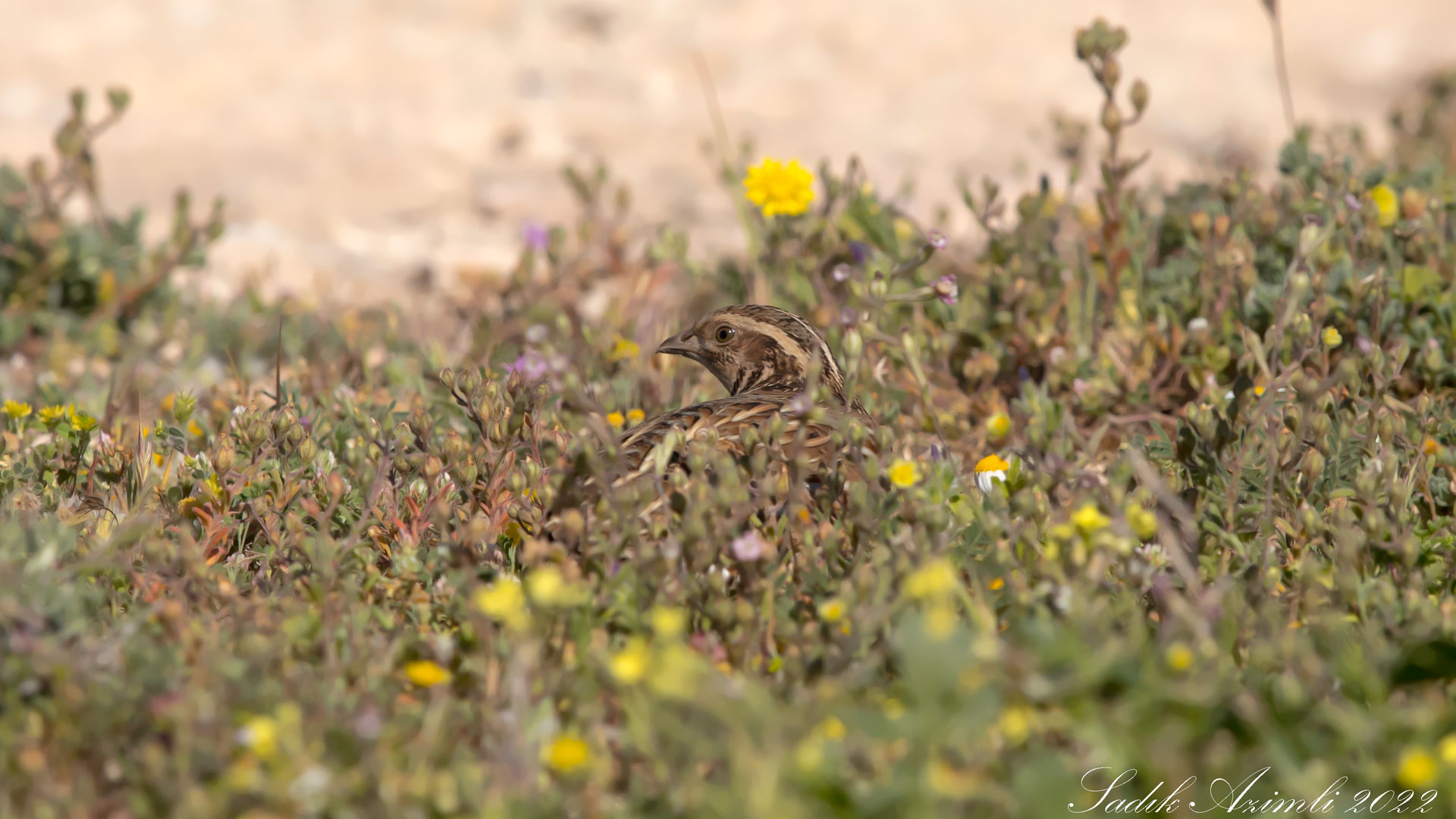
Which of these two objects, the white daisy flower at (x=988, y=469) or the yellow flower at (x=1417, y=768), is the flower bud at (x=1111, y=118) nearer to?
the white daisy flower at (x=988, y=469)

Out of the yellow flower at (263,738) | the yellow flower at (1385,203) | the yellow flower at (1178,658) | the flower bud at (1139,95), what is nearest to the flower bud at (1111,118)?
the flower bud at (1139,95)

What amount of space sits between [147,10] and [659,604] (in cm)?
935

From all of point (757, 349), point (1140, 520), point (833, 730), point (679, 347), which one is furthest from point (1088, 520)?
point (679, 347)

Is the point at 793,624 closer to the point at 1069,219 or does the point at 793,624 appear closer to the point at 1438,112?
the point at 1069,219

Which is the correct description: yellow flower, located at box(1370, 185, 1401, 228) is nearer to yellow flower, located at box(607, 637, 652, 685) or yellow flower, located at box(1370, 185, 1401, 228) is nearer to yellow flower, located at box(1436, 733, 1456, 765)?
yellow flower, located at box(1436, 733, 1456, 765)

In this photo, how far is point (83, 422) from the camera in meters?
4.54

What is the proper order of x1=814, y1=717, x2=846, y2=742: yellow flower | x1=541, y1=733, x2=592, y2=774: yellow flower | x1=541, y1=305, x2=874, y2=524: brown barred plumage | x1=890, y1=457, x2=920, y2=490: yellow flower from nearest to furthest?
x1=541, y1=733, x2=592, y2=774: yellow flower
x1=814, y1=717, x2=846, y2=742: yellow flower
x1=890, y1=457, x2=920, y2=490: yellow flower
x1=541, y1=305, x2=874, y2=524: brown barred plumage

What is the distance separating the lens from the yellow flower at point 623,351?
231 inches

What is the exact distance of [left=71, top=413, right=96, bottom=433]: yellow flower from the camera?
14.8 ft

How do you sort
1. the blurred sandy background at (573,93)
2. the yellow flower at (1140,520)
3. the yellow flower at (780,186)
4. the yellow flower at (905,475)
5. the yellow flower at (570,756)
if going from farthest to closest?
the blurred sandy background at (573,93), the yellow flower at (780,186), the yellow flower at (905,475), the yellow flower at (1140,520), the yellow flower at (570,756)

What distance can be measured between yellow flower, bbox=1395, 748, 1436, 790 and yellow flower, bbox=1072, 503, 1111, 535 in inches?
33.0

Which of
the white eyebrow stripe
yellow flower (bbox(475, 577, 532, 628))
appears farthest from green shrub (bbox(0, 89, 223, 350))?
yellow flower (bbox(475, 577, 532, 628))

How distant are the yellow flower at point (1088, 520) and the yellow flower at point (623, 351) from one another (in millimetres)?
2891

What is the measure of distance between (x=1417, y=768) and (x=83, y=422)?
381 centimetres
